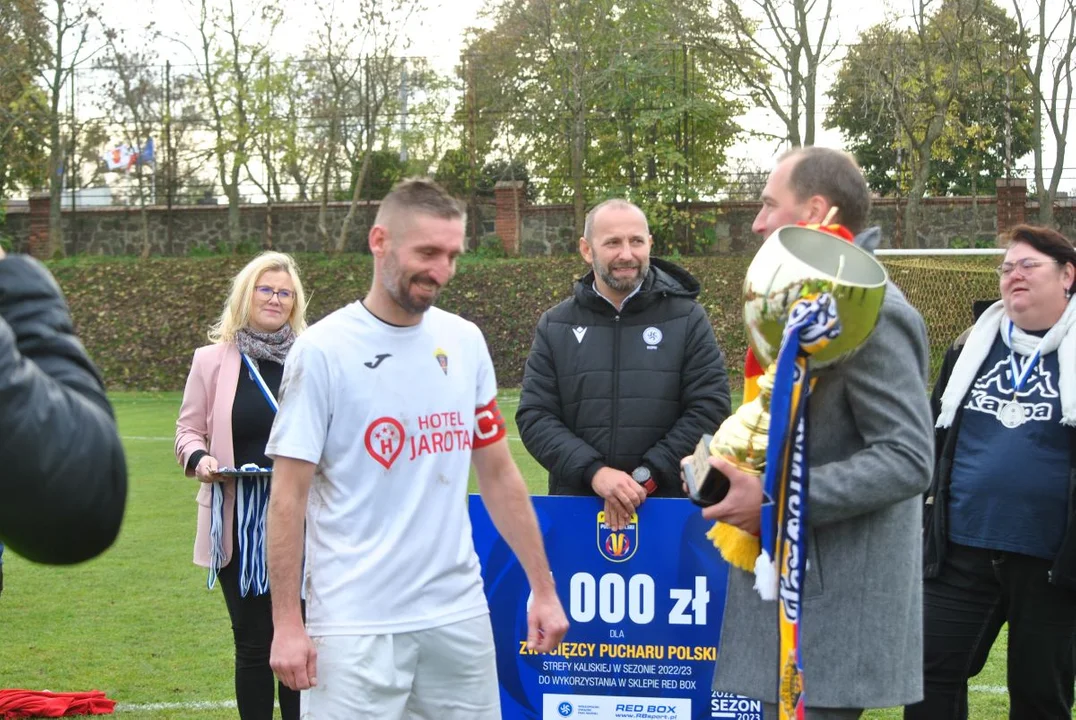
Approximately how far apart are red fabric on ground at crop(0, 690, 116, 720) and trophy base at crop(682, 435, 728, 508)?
4128 millimetres

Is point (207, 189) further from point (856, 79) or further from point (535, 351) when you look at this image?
point (535, 351)

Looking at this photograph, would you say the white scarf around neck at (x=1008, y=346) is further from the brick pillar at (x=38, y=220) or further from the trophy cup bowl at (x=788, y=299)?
the brick pillar at (x=38, y=220)

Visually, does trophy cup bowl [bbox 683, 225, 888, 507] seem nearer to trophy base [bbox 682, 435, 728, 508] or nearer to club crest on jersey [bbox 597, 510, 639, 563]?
trophy base [bbox 682, 435, 728, 508]

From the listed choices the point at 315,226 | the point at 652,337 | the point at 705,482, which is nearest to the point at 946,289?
the point at 652,337

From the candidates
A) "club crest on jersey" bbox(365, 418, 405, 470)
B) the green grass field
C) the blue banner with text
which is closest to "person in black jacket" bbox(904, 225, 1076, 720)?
the blue banner with text

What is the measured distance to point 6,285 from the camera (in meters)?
1.55

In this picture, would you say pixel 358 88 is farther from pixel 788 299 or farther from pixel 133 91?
pixel 788 299

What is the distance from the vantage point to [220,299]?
28.1 m

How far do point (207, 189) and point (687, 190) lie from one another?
12.7 metres

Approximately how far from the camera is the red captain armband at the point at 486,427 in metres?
4.03

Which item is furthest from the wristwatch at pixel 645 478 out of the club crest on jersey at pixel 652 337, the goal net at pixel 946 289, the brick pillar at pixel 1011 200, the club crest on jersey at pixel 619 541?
the brick pillar at pixel 1011 200

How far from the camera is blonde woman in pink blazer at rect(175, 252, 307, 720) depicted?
5.40m

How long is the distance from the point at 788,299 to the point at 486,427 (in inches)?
57.8

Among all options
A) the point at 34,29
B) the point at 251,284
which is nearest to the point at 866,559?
the point at 251,284
